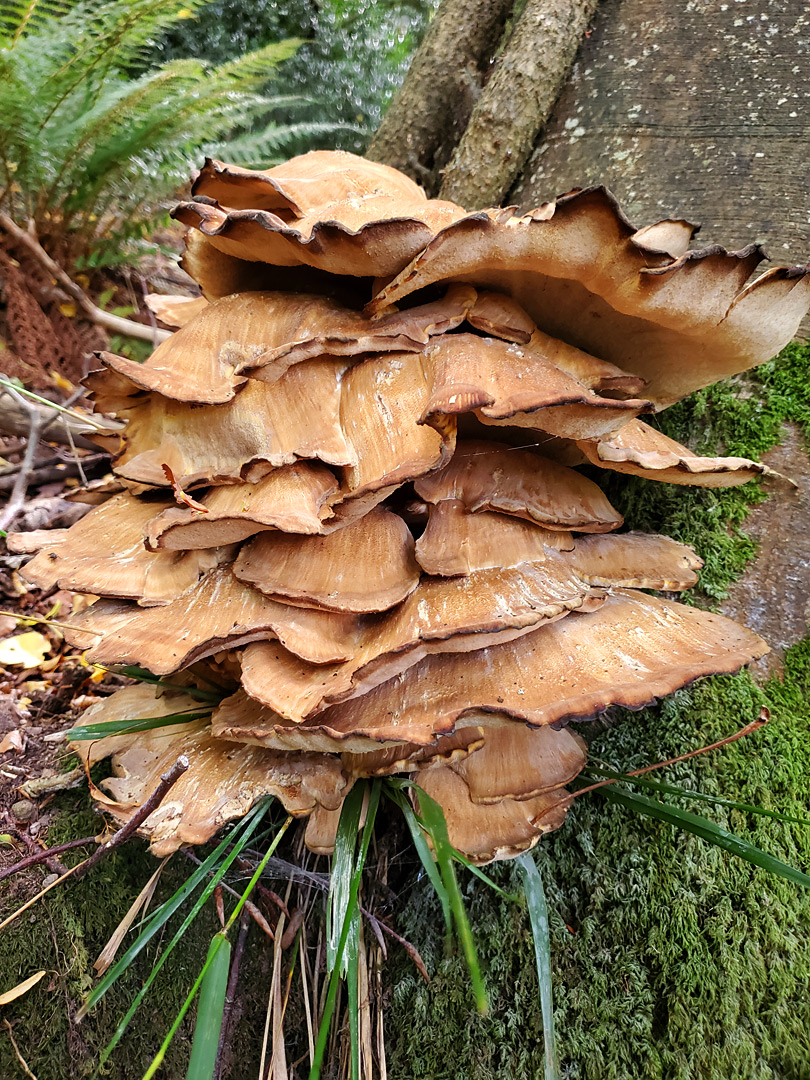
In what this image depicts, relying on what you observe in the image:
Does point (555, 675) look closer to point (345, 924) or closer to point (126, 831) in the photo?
point (345, 924)

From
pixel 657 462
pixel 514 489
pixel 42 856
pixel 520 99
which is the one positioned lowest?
pixel 42 856

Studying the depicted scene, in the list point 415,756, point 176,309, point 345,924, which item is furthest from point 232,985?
point 176,309

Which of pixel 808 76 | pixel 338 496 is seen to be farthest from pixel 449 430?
pixel 808 76

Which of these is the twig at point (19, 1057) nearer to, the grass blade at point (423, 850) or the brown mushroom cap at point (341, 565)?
the grass blade at point (423, 850)

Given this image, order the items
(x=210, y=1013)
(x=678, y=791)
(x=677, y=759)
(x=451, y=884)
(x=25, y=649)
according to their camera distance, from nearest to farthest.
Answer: (x=451, y=884), (x=210, y=1013), (x=678, y=791), (x=677, y=759), (x=25, y=649)

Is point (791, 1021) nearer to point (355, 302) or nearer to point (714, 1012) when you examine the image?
point (714, 1012)

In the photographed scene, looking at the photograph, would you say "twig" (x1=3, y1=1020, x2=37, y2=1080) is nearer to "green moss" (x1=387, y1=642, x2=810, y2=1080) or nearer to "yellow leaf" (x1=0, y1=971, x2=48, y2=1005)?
"yellow leaf" (x1=0, y1=971, x2=48, y2=1005)
